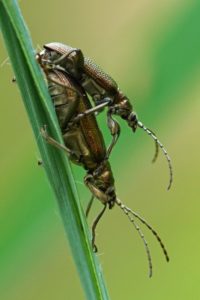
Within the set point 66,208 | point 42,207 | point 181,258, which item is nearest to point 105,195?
point 181,258

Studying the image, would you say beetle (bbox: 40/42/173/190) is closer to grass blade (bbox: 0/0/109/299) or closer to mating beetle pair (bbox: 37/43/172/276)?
mating beetle pair (bbox: 37/43/172/276)

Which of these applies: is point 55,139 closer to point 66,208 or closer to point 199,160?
point 66,208

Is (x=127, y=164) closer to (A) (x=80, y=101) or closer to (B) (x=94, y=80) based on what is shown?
(A) (x=80, y=101)

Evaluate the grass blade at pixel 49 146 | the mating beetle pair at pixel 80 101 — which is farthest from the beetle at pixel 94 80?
the grass blade at pixel 49 146

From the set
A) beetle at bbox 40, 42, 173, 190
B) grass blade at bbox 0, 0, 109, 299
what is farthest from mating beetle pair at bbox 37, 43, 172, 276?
grass blade at bbox 0, 0, 109, 299

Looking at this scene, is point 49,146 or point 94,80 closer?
point 49,146

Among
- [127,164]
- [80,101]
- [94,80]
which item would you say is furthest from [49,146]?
[94,80]

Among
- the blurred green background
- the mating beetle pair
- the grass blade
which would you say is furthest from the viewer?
the mating beetle pair
